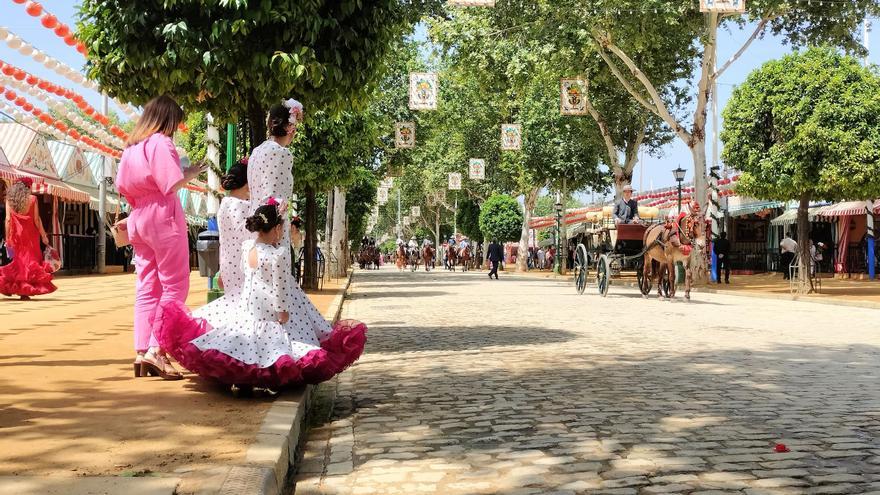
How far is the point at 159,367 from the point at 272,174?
162 centimetres

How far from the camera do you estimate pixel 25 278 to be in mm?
16062

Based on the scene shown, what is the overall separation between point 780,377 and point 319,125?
1418 centimetres

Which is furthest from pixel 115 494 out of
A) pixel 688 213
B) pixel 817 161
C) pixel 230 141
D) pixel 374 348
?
pixel 817 161

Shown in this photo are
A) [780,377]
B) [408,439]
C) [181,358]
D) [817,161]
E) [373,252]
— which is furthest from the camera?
[373,252]

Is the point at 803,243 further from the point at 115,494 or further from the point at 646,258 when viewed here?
the point at 115,494

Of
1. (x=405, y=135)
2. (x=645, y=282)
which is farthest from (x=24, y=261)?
(x=405, y=135)

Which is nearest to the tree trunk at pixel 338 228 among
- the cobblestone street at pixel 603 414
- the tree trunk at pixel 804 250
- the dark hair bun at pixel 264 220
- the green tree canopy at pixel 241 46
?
the tree trunk at pixel 804 250

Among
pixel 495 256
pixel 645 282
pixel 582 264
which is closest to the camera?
pixel 645 282

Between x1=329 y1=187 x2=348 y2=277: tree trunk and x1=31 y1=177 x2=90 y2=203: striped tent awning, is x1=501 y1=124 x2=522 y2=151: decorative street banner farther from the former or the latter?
x1=31 y1=177 x2=90 y2=203: striped tent awning

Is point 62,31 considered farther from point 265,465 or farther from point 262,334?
point 265,465

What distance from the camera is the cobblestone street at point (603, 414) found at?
4.36m

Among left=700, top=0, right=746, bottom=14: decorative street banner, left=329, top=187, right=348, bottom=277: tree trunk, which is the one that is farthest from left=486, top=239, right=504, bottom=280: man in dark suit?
left=700, top=0, right=746, bottom=14: decorative street banner

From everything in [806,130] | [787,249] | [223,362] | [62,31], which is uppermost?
[62,31]

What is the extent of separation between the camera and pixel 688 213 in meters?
18.3
